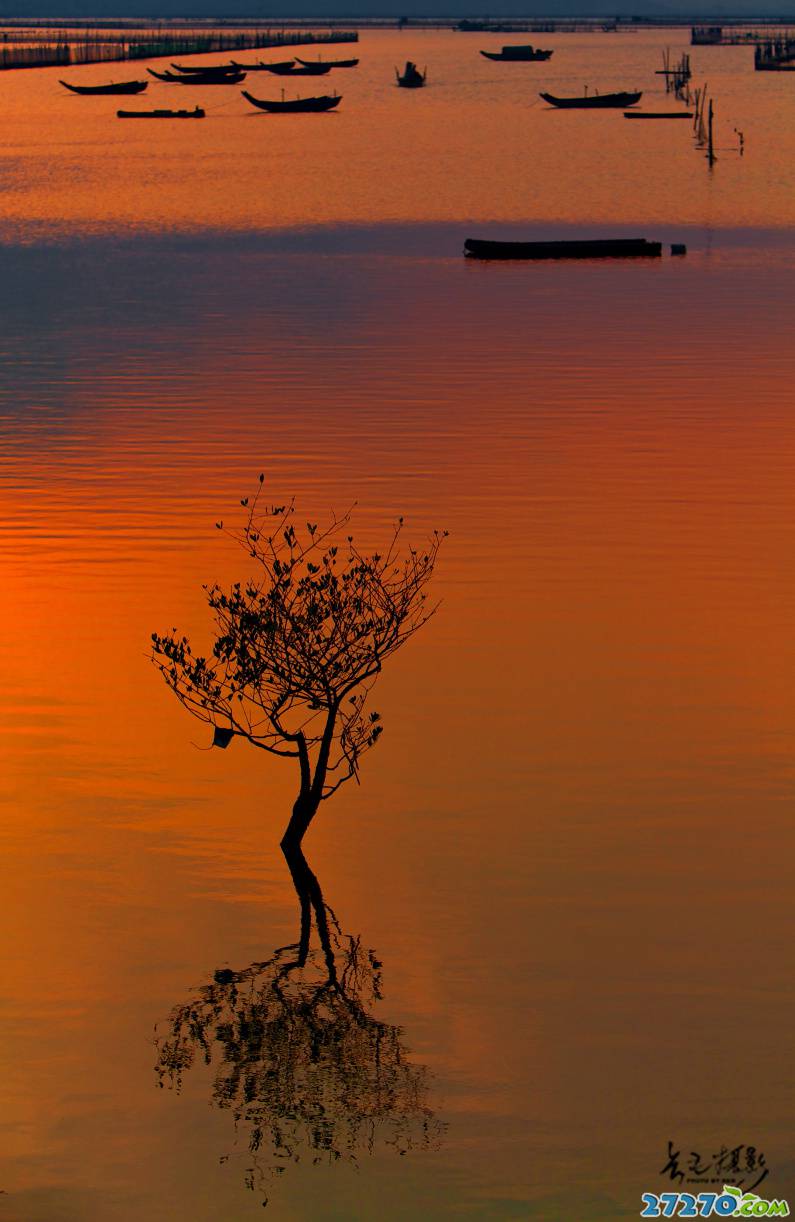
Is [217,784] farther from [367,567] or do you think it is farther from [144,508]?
[144,508]


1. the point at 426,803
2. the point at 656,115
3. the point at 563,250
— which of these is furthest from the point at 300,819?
the point at 656,115

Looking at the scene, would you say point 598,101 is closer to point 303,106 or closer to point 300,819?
point 303,106

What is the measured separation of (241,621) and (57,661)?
533 centimetres

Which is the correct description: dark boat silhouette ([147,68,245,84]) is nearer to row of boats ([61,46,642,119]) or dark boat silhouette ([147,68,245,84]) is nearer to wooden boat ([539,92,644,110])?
row of boats ([61,46,642,119])

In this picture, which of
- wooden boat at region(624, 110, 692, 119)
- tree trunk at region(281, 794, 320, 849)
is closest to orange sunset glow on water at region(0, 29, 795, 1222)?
tree trunk at region(281, 794, 320, 849)

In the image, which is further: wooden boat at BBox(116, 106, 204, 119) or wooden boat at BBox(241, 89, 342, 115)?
wooden boat at BBox(241, 89, 342, 115)

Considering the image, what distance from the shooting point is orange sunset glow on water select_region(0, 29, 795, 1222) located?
10664 millimetres

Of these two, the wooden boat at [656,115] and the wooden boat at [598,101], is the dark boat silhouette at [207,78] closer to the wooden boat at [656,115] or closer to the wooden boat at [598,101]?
the wooden boat at [598,101]

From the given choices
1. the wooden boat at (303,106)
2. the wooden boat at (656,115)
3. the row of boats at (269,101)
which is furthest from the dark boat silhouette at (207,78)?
the wooden boat at (656,115)

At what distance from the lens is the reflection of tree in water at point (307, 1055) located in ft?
34.6

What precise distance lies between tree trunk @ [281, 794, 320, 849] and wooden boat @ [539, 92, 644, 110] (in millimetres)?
127397

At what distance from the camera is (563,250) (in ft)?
186

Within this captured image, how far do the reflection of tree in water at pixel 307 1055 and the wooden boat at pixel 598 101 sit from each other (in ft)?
424

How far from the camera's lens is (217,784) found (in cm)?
1600
